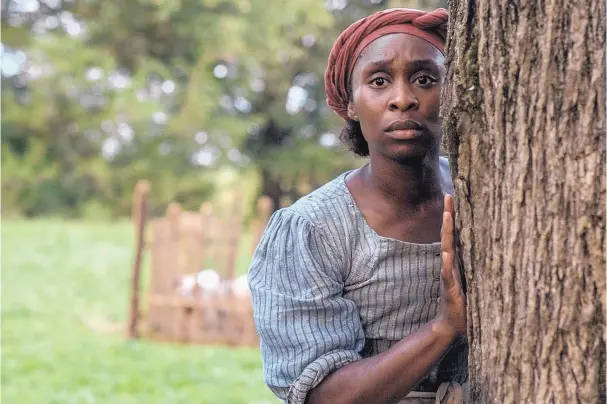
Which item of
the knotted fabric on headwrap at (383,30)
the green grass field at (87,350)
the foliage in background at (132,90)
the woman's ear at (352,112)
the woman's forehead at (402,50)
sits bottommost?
the green grass field at (87,350)

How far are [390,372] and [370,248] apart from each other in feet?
1.22

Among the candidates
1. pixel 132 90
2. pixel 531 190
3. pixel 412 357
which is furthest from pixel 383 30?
pixel 132 90

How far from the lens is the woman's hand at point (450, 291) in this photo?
1.97 m

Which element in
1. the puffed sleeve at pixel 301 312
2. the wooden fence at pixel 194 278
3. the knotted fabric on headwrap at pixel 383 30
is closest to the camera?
the puffed sleeve at pixel 301 312

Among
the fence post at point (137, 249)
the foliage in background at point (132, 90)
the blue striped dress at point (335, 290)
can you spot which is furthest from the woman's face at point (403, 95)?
the foliage in background at point (132, 90)

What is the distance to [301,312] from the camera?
2.16 m

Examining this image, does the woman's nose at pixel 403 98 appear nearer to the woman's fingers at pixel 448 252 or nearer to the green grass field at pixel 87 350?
the woman's fingers at pixel 448 252

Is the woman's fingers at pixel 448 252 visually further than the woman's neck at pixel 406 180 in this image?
No

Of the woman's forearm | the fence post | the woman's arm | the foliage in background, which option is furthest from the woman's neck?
the foliage in background

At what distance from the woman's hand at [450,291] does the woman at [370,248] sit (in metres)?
0.15

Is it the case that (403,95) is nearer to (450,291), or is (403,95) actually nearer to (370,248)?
(370,248)

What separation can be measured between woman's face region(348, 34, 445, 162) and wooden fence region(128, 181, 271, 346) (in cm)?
623

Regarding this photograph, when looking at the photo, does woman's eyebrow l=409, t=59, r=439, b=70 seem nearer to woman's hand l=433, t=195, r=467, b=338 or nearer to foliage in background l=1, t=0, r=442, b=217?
woman's hand l=433, t=195, r=467, b=338

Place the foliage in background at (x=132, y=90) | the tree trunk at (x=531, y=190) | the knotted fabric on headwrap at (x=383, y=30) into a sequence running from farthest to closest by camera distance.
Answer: the foliage in background at (x=132, y=90) < the knotted fabric on headwrap at (x=383, y=30) < the tree trunk at (x=531, y=190)
